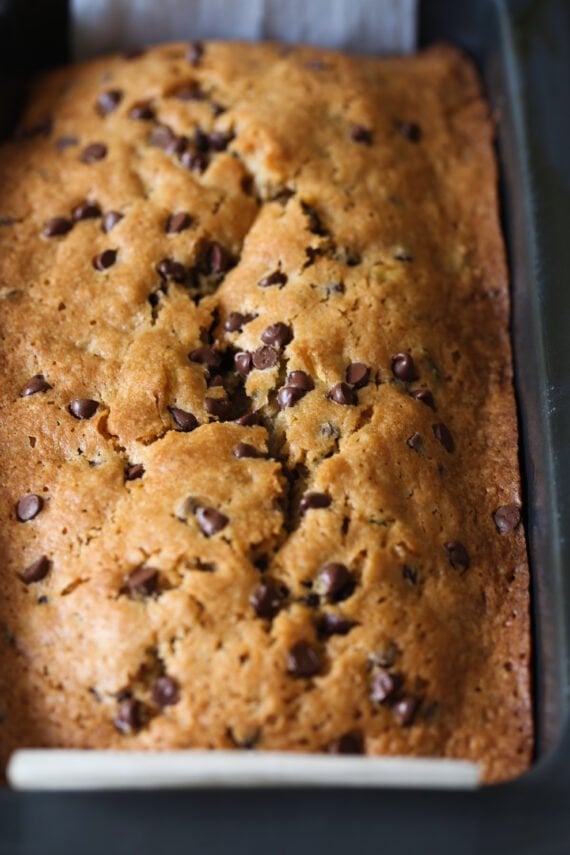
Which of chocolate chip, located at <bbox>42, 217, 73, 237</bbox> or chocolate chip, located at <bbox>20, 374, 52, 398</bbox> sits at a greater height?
chocolate chip, located at <bbox>42, 217, 73, 237</bbox>

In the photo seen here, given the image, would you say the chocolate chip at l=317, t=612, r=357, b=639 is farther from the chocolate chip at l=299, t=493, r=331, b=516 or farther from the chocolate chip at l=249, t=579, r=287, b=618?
the chocolate chip at l=299, t=493, r=331, b=516

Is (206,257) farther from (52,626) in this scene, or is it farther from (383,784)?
(383,784)

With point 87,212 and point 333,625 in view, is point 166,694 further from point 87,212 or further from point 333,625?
point 87,212

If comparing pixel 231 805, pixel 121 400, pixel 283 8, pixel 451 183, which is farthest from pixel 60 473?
pixel 283 8

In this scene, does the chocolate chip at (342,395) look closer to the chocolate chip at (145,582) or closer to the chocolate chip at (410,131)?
the chocolate chip at (145,582)

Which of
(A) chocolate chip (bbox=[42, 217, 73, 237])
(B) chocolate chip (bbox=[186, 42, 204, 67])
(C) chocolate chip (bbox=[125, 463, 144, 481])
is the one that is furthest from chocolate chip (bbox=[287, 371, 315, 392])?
(B) chocolate chip (bbox=[186, 42, 204, 67])

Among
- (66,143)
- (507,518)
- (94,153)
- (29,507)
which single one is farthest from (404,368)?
(66,143)

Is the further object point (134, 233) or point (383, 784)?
point (134, 233)
